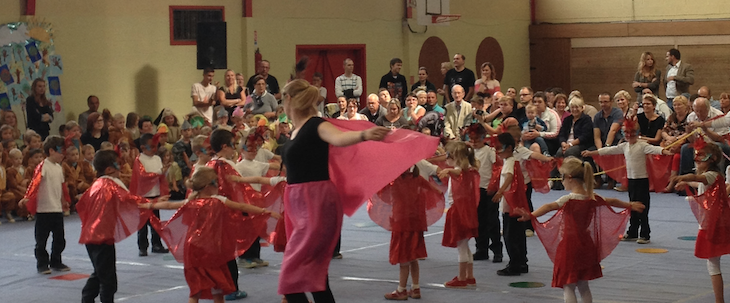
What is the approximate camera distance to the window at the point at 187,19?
1620cm

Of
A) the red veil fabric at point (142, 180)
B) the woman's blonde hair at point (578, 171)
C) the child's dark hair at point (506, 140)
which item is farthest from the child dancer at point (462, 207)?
the red veil fabric at point (142, 180)

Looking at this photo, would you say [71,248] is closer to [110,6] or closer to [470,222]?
[470,222]

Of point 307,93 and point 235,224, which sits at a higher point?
point 307,93

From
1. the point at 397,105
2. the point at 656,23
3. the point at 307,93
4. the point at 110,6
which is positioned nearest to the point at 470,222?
the point at 307,93

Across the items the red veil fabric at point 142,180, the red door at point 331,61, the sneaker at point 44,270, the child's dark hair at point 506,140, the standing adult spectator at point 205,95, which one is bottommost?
the sneaker at point 44,270

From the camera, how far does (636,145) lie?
9883mm

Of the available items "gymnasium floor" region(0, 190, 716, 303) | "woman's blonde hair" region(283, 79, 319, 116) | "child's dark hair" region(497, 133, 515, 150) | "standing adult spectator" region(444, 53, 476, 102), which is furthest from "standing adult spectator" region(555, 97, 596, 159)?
"woman's blonde hair" region(283, 79, 319, 116)

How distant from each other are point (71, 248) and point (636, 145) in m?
5.99

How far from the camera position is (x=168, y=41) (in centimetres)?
1614

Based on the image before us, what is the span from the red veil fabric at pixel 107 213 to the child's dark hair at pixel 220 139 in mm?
871

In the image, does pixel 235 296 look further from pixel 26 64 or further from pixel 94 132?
pixel 26 64

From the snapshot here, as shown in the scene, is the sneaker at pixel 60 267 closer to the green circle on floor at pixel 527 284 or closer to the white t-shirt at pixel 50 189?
the white t-shirt at pixel 50 189

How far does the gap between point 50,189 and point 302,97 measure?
4467 millimetres

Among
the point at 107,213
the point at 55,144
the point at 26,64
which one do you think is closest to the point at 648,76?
the point at 26,64
